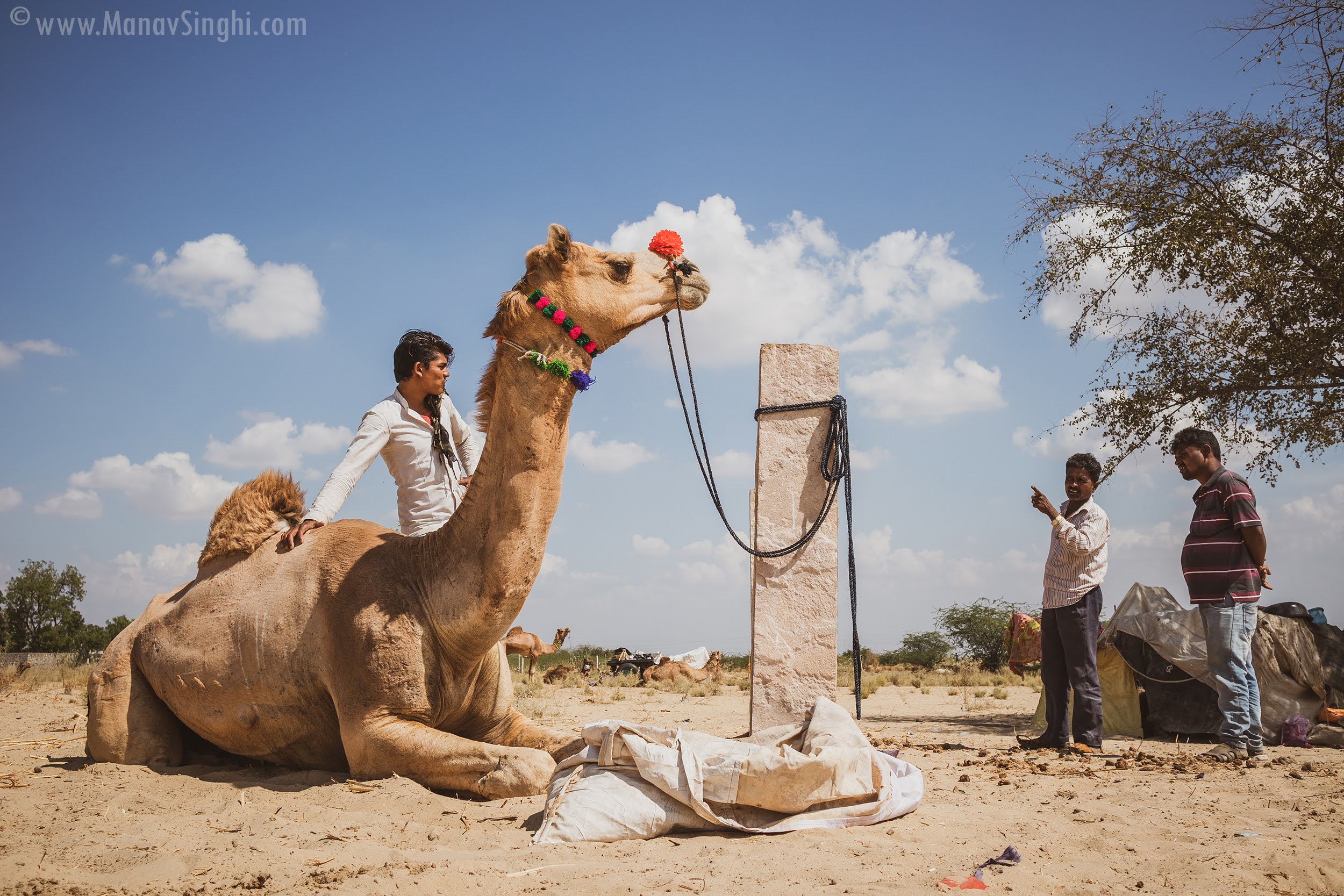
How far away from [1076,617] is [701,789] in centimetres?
427

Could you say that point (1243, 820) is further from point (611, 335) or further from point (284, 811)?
point (284, 811)

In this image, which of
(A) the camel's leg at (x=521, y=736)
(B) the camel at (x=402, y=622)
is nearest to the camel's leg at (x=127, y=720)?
(B) the camel at (x=402, y=622)

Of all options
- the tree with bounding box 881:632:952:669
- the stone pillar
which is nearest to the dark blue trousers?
the stone pillar

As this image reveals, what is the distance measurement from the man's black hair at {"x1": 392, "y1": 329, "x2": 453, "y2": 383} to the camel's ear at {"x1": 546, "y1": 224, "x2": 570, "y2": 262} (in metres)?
1.36

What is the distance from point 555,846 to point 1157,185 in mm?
11650

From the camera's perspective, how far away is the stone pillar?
5.43 meters

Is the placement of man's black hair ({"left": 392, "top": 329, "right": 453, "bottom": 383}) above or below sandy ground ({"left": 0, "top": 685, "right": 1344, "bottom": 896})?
above

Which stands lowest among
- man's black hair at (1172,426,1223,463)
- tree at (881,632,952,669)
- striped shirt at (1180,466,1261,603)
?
tree at (881,632,952,669)

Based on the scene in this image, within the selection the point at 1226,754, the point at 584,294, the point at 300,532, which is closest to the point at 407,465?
the point at 300,532

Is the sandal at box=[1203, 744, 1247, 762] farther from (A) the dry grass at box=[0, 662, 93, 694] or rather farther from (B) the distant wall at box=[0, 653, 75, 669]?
(B) the distant wall at box=[0, 653, 75, 669]

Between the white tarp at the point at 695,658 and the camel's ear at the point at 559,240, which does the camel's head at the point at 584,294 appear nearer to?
the camel's ear at the point at 559,240

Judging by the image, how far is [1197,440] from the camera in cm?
712

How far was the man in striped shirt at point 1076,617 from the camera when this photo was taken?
6754 millimetres

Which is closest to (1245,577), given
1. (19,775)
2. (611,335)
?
(611,335)
